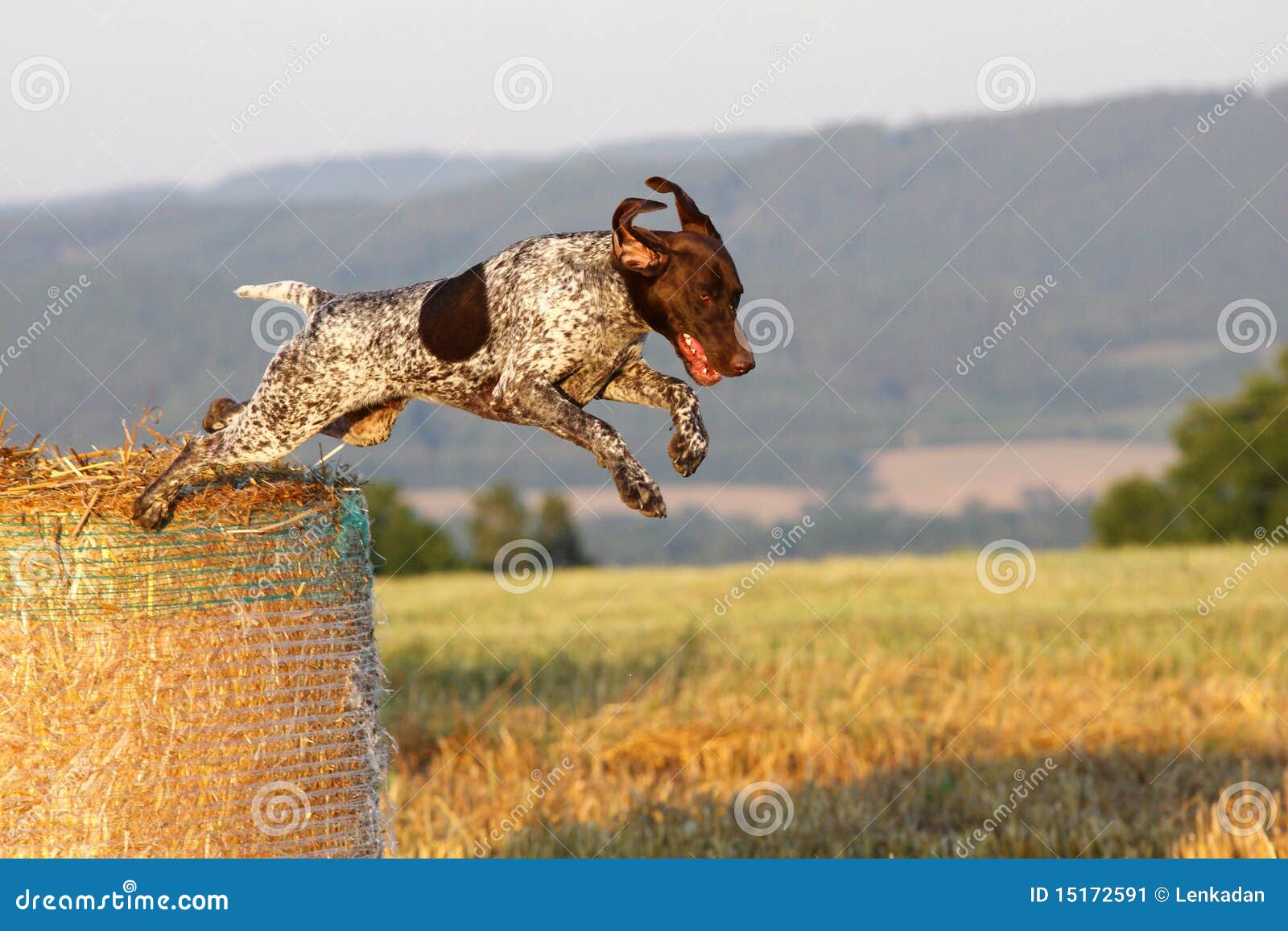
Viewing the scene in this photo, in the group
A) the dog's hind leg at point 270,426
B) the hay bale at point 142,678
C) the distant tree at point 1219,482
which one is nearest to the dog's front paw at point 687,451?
the dog's hind leg at point 270,426

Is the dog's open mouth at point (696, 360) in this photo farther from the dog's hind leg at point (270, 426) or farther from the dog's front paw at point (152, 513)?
the dog's front paw at point (152, 513)

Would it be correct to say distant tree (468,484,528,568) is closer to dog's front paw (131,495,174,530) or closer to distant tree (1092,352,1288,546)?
distant tree (1092,352,1288,546)

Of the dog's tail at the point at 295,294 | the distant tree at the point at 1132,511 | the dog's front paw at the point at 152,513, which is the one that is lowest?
the dog's front paw at the point at 152,513

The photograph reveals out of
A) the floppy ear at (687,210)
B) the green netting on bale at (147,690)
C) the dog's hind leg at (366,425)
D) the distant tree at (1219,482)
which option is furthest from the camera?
the distant tree at (1219,482)

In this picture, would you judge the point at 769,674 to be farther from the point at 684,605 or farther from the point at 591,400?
the point at 591,400

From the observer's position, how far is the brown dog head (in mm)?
4543

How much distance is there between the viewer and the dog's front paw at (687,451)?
4793mm

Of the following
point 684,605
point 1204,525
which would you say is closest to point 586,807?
point 684,605

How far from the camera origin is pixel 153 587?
717 cm

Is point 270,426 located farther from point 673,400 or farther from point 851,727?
point 851,727

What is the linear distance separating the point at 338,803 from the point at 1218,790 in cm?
916

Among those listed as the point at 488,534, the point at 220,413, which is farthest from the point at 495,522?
the point at 220,413

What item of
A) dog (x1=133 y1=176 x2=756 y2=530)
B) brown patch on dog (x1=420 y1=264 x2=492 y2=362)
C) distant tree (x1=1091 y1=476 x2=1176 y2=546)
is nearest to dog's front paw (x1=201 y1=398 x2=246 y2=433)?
dog (x1=133 y1=176 x2=756 y2=530)

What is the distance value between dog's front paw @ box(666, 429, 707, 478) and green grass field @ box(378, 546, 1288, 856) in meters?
7.20
